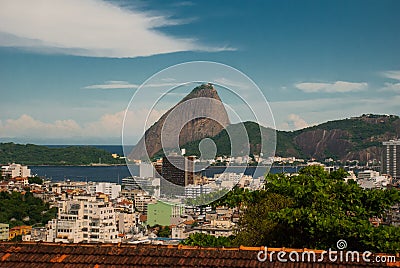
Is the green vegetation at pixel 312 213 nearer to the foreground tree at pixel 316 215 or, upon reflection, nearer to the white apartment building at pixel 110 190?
the foreground tree at pixel 316 215

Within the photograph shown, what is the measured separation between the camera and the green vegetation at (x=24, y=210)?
29219mm

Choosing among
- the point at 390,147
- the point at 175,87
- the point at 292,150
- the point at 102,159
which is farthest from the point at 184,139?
the point at 102,159

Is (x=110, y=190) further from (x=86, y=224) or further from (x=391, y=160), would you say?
(x=391, y=160)

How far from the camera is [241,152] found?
5.07 meters

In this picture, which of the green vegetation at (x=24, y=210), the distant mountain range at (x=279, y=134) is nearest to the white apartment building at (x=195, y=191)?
the distant mountain range at (x=279, y=134)

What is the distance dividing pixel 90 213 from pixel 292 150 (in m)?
14.7

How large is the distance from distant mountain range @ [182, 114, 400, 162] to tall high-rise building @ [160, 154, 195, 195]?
26.8 meters

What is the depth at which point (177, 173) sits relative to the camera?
562 cm

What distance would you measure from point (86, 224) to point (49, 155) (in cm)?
3946

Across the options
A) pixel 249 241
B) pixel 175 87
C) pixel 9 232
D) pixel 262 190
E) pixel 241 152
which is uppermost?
pixel 175 87

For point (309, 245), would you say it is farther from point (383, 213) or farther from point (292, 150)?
point (292, 150)

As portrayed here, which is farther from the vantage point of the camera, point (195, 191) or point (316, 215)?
point (195, 191)

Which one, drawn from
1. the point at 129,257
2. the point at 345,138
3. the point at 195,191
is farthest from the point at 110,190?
the point at 129,257

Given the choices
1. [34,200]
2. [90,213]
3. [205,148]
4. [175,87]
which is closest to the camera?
[175,87]
